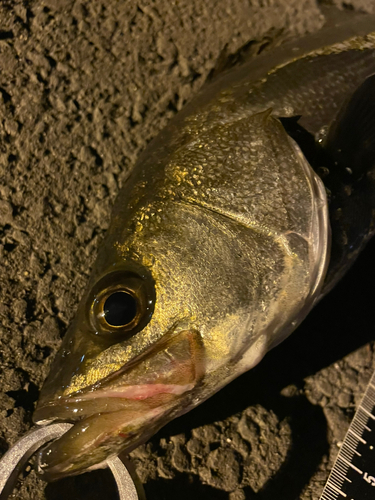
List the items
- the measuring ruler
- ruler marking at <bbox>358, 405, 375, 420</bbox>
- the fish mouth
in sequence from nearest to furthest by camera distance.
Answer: the fish mouth, the measuring ruler, ruler marking at <bbox>358, 405, 375, 420</bbox>

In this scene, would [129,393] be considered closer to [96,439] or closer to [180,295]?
[96,439]

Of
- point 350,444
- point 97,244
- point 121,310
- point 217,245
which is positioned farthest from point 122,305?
point 350,444

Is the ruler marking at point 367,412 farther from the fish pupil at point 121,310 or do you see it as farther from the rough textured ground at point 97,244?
the fish pupil at point 121,310

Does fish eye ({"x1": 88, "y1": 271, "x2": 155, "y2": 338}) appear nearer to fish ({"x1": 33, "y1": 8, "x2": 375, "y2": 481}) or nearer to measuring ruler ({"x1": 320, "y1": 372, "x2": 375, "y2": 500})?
fish ({"x1": 33, "y1": 8, "x2": 375, "y2": 481})

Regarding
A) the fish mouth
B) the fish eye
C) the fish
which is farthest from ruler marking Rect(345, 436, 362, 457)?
the fish eye

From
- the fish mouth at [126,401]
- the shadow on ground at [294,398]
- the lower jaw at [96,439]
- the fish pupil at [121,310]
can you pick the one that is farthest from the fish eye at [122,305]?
the shadow on ground at [294,398]

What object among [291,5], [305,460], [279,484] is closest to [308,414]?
[305,460]
